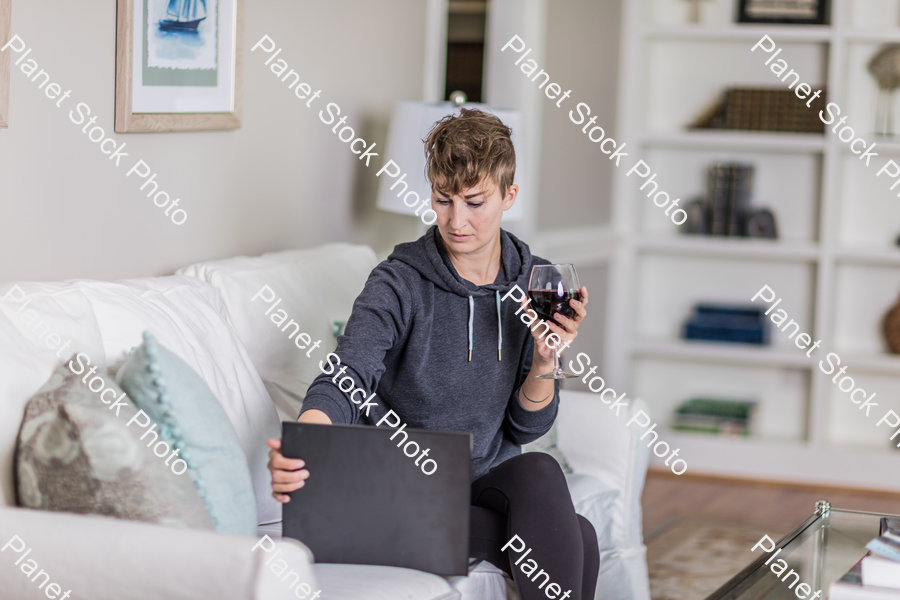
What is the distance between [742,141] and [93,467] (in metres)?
3.01

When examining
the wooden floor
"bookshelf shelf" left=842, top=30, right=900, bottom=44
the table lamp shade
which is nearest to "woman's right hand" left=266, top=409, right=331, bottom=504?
the table lamp shade

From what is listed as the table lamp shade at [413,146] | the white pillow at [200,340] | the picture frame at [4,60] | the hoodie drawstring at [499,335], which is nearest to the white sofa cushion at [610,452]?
the hoodie drawstring at [499,335]

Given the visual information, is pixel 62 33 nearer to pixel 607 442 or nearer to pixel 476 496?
pixel 476 496

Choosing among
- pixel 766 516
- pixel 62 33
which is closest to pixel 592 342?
pixel 766 516

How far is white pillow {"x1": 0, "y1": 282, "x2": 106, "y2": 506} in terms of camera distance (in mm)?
1271

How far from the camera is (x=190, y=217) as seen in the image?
6.98 ft

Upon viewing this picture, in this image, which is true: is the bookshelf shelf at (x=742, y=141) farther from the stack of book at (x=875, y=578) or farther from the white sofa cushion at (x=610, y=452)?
the stack of book at (x=875, y=578)

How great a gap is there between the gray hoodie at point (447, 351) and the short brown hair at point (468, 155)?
0.54ft

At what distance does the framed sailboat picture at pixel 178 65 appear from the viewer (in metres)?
1.87

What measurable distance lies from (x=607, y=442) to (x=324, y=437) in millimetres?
995

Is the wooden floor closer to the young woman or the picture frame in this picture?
the young woman

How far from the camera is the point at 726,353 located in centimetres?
373

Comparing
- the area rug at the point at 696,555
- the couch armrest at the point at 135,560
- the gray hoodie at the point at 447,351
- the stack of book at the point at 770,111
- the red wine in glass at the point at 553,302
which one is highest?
the stack of book at the point at 770,111

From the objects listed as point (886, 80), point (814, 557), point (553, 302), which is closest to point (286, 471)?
point (553, 302)
